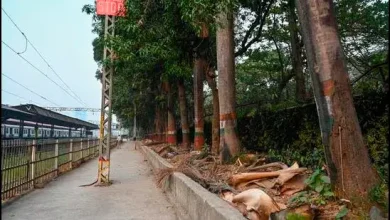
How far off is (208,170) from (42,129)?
33.6 meters

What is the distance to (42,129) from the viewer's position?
3841 centimetres

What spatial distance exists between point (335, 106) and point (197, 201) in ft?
7.72

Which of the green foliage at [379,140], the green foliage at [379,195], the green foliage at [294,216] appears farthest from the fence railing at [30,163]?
the green foliage at [379,140]

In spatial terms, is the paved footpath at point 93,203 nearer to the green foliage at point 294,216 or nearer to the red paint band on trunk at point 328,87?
the green foliage at point 294,216

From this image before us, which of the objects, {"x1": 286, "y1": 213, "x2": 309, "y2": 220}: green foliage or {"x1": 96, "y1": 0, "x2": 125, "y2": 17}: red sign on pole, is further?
{"x1": 96, "y1": 0, "x2": 125, "y2": 17}: red sign on pole

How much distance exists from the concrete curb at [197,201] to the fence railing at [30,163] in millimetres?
2981

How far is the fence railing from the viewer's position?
8.36 metres

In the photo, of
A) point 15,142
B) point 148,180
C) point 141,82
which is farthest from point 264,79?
point 15,142

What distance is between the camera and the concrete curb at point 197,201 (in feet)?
13.9

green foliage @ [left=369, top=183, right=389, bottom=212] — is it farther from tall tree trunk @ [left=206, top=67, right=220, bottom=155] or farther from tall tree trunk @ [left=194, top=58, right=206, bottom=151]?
tall tree trunk @ [left=194, top=58, right=206, bottom=151]

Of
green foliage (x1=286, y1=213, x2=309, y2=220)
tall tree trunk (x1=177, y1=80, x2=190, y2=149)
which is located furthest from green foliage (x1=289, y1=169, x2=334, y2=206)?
tall tree trunk (x1=177, y1=80, x2=190, y2=149)

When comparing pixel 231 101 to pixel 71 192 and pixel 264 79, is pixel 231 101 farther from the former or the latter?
pixel 264 79

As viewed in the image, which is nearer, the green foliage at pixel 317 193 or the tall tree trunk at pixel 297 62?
the green foliage at pixel 317 193

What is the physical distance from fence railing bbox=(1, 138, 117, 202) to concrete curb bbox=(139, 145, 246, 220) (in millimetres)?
2981
